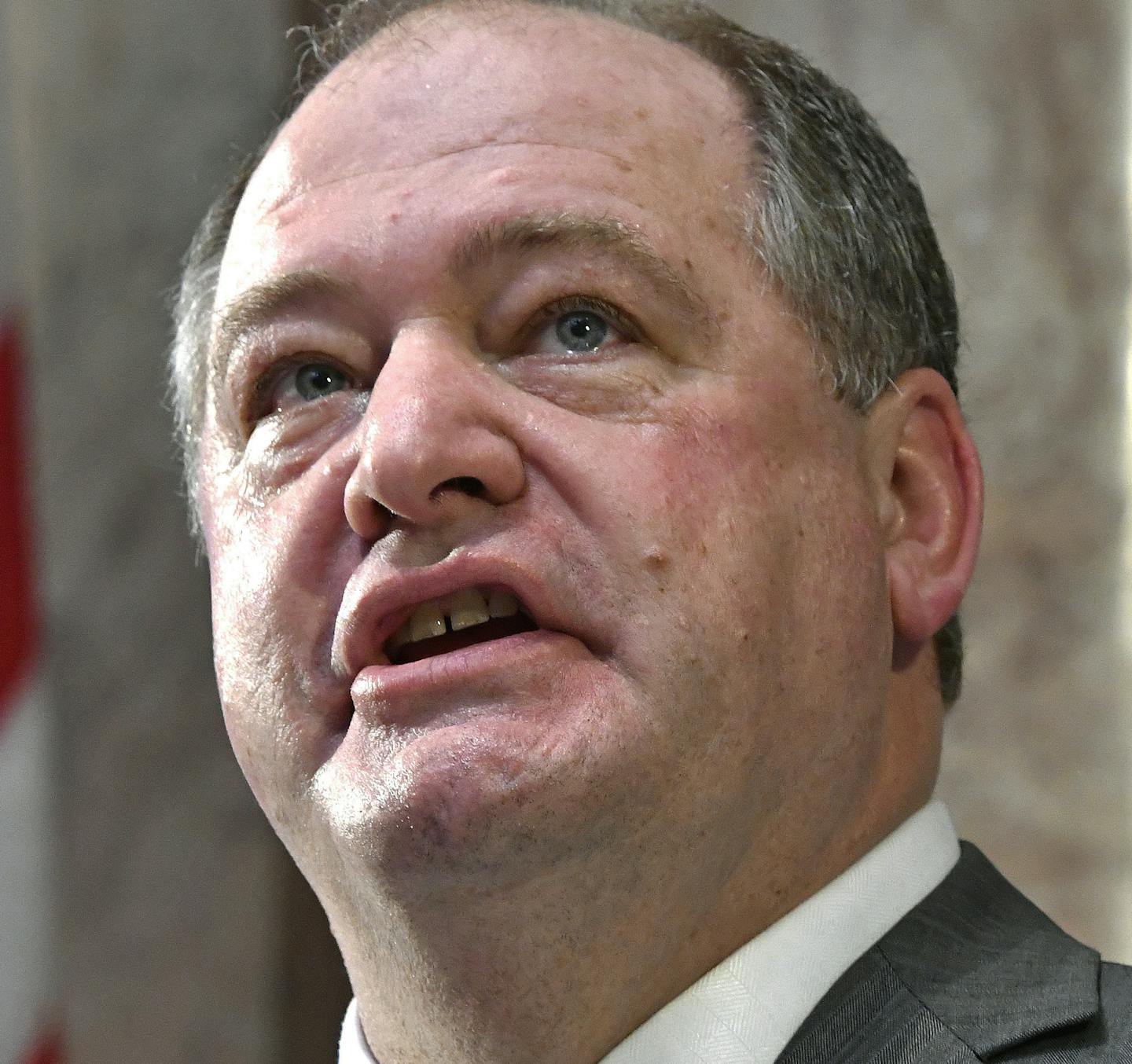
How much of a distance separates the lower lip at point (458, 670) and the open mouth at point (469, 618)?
0.04 metres

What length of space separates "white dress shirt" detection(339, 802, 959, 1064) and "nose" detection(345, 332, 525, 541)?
0.56 metres

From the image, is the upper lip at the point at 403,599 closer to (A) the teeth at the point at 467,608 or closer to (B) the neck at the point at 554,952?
(A) the teeth at the point at 467,608

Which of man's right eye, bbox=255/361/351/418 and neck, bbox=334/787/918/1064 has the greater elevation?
man's right eye, bbox=255/361/351/418

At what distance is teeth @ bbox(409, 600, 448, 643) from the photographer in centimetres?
176

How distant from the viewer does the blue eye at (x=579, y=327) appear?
1.88 metres

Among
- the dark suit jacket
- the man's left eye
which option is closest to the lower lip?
the man's left eye

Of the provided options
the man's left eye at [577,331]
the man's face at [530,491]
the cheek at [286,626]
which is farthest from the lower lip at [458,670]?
the man's left eye at [577,331]

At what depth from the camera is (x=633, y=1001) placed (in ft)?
5.86

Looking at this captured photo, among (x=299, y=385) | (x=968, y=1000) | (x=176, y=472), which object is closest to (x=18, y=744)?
(x=176, y=472)

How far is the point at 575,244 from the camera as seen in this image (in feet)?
6.10

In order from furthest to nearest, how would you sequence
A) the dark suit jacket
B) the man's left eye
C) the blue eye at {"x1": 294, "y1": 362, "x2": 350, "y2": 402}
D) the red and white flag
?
1. the red and white flag
2. the blue eye at {"x1": 294, "y1": 362, "x2": 350, "y2": 402}
3. the man's left eye
4. the dark suit jacket

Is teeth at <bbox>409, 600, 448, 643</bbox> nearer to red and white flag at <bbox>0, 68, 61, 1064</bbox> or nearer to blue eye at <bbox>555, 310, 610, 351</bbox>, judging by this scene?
blue eye at <bbox>555, 310, 610, 351</bbox>

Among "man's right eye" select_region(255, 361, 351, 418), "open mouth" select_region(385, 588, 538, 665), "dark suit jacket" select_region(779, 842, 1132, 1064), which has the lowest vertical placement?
"dark suit jacket" select_region(779, 842, 1132, 1064)

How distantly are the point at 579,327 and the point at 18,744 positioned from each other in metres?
1.46
